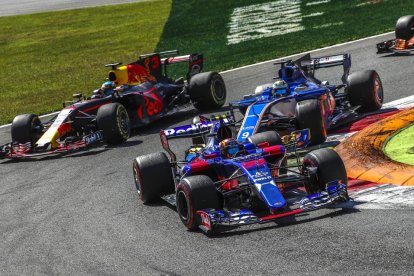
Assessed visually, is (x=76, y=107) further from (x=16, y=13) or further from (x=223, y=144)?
(x=16, y=13)

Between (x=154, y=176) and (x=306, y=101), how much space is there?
3.86m

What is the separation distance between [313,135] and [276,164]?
123 inches

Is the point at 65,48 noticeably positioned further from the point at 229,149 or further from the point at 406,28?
the point at 229,149

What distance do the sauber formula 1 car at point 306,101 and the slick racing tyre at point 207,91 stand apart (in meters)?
3.15

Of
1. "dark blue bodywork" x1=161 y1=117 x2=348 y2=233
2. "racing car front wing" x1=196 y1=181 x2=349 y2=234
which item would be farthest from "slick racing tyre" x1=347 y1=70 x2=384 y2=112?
"racing car front wing" x1=196 y1=181 x2=349 y2=234

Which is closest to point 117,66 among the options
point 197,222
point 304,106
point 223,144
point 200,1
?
point 304,106

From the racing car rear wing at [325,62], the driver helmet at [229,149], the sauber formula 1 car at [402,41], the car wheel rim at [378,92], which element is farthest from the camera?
the sauber formula 1 car at [402,41]

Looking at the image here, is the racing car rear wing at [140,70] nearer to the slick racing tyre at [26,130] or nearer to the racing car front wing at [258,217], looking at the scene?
the slick racing tyre at [26,130]

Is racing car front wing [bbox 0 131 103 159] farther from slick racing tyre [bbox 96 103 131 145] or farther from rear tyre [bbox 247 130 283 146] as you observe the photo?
rear tyre [bbox 247 130 283 146]

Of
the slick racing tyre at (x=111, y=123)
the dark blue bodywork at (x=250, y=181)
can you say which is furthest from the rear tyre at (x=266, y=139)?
the slick racing tyre at (x=111, y=123)

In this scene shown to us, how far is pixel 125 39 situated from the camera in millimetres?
38125

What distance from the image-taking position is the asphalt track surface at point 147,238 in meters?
9.23

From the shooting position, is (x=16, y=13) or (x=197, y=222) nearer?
(x=197, y=222)

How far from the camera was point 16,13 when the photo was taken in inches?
1957
